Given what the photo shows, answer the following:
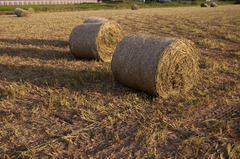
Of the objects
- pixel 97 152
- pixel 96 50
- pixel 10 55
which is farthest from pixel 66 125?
pixel 10 55

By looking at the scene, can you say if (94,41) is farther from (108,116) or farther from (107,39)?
(108,116)

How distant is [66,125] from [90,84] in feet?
5.74

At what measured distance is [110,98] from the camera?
4.46 meters

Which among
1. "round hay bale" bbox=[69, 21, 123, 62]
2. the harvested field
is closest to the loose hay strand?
"round hay bale" bbox=[69, 21, 123, 62]

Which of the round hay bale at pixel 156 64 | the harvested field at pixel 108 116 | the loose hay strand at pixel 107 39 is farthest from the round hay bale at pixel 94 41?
the round hay bale at pixel 156 64

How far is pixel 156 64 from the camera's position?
4227 mm

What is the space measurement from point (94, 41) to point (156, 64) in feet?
10.2

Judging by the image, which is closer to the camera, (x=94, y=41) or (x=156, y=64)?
(x=156, y=64)

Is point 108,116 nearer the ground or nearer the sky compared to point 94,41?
nearer the ground

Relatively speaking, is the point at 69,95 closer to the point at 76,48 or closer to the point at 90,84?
the point at 90,84

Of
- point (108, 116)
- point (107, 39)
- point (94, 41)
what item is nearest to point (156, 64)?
point (108, 116)

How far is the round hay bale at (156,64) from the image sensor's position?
170 inches

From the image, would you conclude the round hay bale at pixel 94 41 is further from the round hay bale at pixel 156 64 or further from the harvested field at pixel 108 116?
the round hay bale at pixel 156 64

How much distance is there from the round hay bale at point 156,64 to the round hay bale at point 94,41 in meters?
2.09
